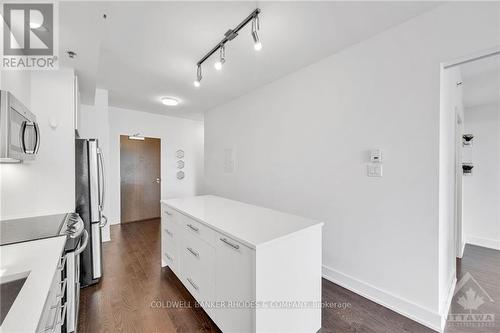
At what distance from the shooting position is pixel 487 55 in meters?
1.48

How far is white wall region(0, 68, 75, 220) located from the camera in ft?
5.96

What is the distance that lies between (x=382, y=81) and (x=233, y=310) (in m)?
2.33

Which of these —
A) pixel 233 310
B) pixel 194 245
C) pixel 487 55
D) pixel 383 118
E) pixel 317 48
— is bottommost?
pixel 233 310

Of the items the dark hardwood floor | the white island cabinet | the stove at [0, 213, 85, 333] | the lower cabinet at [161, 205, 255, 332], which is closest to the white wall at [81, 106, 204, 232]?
the dark hardwood floor

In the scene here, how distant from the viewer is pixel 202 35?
202 centimetres

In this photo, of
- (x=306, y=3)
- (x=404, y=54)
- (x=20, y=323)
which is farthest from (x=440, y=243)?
(x=20, y=323)

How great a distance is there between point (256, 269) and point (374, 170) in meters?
1.56

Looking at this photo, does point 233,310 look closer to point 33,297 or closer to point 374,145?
point 33,297

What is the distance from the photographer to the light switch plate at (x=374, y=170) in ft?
6.50

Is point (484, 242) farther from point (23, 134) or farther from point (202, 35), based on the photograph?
point (23, 134)

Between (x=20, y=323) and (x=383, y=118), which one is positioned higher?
(x=383, y=118)

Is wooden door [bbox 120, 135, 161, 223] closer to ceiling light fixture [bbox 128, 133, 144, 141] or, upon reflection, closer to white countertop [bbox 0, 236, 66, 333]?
ceiling light fixture [bbox 128, 133, 144, 141]

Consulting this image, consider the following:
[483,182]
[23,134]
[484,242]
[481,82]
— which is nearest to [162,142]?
[23,134]

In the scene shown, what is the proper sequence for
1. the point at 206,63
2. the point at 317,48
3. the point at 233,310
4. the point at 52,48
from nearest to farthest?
1. the point at 233,310
2. the point at 52,48
3. the point at 317,48
4. the point at 206,63
